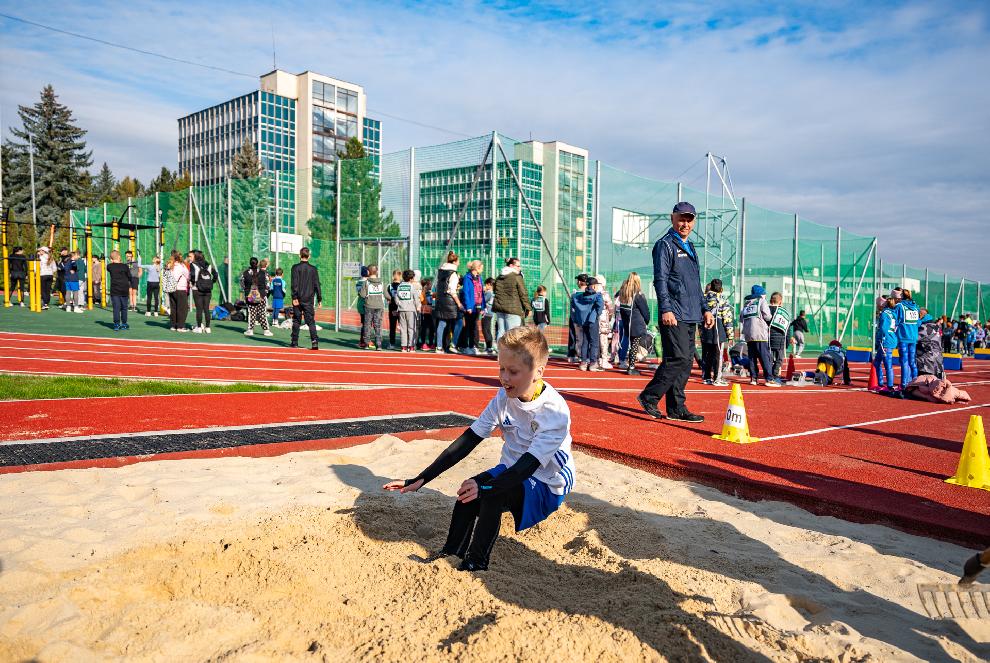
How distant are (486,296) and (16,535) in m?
13.0

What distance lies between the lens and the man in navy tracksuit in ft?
23.7

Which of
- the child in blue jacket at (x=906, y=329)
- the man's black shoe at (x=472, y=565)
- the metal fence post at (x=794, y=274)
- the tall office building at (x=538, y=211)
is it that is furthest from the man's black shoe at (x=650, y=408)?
the metal fence post at (x=794, y=274)

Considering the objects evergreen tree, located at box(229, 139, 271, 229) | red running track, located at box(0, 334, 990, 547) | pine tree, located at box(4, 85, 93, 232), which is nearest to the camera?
red running track, located at box(0, 334, 990, 547)

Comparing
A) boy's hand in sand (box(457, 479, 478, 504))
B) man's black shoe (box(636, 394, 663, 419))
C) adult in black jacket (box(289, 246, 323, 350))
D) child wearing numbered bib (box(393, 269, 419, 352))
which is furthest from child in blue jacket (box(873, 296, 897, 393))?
boy's hand in sand (box(457, 479, 478, 504))

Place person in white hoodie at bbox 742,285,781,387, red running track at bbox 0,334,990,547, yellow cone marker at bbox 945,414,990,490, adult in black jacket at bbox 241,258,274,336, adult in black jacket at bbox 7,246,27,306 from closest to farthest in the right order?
red running track at bbox 0,334,990,547
yellow cone marker at bbox 945,414,990,490
person in white hoodie at bbox 742,285,781,387
adult in black jacket at bbox 241,258,274,336
adult in black jacket at bbox 7,246,27,306

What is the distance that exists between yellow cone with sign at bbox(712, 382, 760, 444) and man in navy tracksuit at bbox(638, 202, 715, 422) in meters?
0.62

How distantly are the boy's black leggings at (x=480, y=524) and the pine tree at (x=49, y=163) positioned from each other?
64.5 meters

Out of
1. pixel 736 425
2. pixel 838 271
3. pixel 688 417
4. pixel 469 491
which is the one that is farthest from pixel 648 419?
pixel 838 271

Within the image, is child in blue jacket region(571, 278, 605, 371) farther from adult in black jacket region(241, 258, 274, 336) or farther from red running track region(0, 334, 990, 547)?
adult in black jacket region(241, 258, 274, 336)

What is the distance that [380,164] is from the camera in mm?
17656

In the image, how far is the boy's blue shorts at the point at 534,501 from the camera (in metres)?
3.48

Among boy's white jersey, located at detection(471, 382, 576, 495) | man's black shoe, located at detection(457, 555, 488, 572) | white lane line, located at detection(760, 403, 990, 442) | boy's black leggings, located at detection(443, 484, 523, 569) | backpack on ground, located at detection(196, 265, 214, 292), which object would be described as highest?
backpack on ground, located at detection(196, 265, 214, 292)

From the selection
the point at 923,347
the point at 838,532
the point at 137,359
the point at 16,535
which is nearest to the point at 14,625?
the point at 16,535

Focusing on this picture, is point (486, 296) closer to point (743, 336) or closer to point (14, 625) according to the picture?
point (743, 336)
